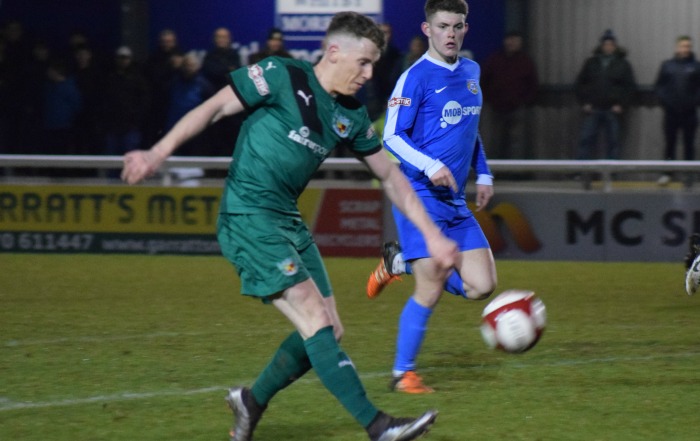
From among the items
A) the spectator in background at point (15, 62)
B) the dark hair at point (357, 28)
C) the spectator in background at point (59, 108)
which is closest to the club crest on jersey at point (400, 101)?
the dark hair at point (357, 28)

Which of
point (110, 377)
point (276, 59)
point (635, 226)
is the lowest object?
point (635, 226)

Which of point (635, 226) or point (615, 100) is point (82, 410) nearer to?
point (635, 226)

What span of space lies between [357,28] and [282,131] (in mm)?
539

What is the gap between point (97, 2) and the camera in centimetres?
1875

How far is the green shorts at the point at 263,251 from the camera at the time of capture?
5539 millimetres

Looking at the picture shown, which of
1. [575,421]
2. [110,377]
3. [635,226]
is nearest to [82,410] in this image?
[110,377]

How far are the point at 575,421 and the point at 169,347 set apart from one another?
3.09 meters

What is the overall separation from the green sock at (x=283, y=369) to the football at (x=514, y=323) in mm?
1288

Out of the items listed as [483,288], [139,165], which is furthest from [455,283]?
[139,165]

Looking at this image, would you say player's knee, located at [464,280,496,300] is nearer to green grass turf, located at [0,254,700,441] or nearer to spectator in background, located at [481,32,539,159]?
green grass turf, located at [0,254,700,441]

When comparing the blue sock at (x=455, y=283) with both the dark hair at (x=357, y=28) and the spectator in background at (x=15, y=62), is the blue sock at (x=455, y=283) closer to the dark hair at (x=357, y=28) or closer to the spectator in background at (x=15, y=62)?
the dark hair at (x=357, y=28)

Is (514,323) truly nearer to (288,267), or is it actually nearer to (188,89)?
(288,267)

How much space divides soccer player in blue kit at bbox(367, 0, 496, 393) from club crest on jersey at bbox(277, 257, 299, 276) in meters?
1.56

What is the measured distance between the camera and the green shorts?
554 cm
